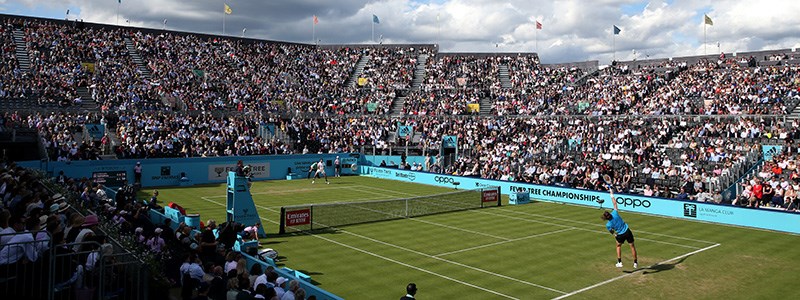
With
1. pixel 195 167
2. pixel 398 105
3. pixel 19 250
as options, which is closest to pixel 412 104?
pixel 398 105

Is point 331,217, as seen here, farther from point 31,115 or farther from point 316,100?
point 316,100

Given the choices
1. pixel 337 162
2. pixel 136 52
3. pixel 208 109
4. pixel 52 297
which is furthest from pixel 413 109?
pixel 52 297

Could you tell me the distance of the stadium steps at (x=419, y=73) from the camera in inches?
2741

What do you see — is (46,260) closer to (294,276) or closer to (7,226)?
(7,226)

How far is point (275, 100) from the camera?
60906mm

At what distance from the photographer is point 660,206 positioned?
29812 mm

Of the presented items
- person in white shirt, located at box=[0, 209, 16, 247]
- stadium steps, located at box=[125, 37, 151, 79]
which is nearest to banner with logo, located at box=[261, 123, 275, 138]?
stadium steps, located at box=[125, 37, 151, 79]

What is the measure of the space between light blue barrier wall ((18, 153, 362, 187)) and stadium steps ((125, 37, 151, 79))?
1931 cm

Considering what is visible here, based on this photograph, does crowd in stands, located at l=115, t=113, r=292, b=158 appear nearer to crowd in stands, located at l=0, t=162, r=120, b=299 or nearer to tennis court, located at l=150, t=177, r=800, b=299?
tennis court, located at l=150, t=177, r=800, b=299

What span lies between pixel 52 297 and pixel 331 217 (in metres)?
18.1

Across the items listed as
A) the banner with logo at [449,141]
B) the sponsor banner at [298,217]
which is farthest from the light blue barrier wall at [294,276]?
the banner with logo at [449,141]

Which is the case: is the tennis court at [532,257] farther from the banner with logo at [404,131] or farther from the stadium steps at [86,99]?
the banner with logo at [404,131]

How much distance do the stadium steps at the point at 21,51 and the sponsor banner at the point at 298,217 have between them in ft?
132

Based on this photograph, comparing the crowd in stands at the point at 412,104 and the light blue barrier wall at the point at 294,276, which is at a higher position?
the crowd in stands at the point at 412,104
